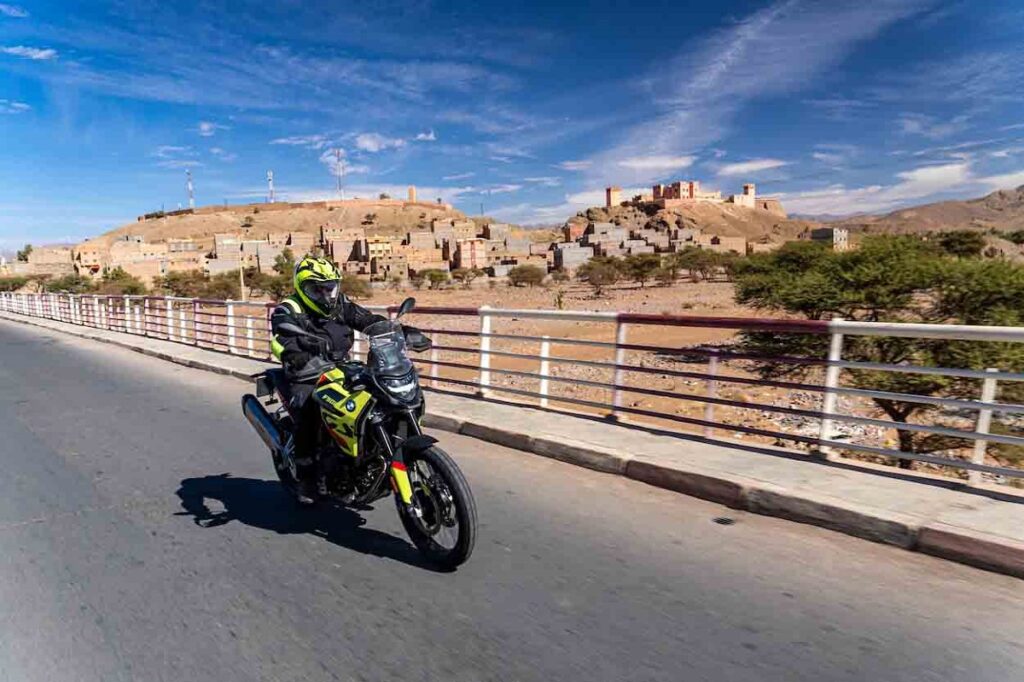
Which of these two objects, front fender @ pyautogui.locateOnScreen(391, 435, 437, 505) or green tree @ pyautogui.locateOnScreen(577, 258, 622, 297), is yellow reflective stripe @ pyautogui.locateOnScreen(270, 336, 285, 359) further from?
green tree @ pyautogui.locateOnScreen(577, 258, 622, 297)

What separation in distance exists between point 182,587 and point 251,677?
3.66 ft

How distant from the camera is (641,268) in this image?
66.4 m

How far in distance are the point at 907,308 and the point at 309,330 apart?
12.3m

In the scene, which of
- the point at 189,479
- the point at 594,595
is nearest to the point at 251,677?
the point at 594,595

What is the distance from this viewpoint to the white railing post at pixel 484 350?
858 cm

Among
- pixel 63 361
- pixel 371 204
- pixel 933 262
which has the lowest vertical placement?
pixel 63 361

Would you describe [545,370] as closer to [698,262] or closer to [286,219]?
[698,262]

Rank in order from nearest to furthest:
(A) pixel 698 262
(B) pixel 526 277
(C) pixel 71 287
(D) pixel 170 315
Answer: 1. (D) pixel 170 315
2. (C) pixel 71 287
3. (A) pixel 698 262
4. (B) pixel 526 277

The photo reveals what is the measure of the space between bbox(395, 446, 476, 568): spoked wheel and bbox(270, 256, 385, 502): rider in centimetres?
87

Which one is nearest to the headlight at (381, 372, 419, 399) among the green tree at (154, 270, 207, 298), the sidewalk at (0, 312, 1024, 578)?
the sidewalk at (0, 312, 1024, 578)

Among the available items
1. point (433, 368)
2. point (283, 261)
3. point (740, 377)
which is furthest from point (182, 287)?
Result: point (740, 377)

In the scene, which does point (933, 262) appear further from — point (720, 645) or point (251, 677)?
point (251, 677)

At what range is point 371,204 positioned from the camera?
186125 mm

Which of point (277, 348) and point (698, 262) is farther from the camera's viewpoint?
point (698, 262)
